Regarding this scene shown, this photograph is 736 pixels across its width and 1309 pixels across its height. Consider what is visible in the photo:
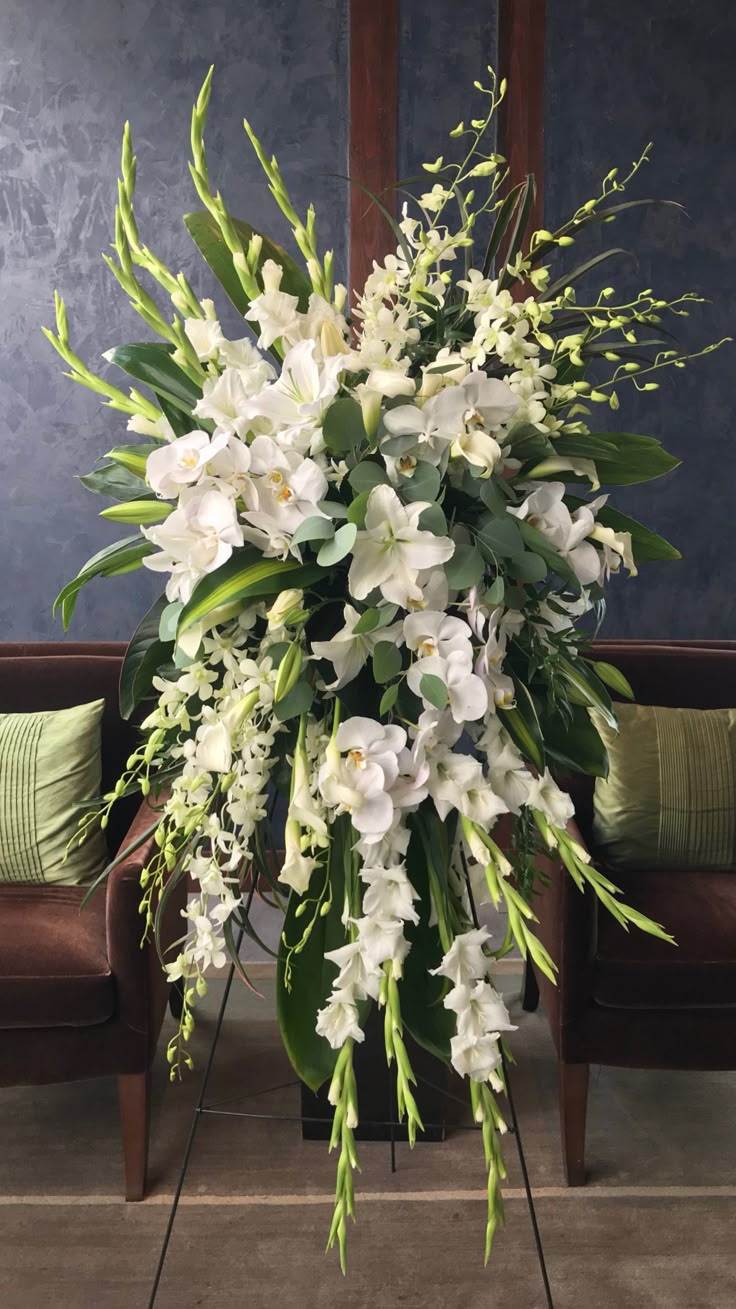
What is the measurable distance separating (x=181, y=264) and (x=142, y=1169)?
2.33m

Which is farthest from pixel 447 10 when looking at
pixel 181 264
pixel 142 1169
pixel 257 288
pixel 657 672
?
pixel 142 1169

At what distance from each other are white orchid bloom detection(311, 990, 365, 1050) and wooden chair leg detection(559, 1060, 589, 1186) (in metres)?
1.14

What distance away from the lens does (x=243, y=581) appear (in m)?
0.90

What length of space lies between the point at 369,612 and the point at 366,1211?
4.52ft

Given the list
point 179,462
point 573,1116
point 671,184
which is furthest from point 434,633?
point 671,184

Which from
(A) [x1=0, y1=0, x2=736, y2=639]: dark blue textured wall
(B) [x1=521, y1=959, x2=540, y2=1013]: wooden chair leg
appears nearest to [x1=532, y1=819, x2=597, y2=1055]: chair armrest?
(B) [x1=521, y1=959, x2=540, y2=1013]: wooden chair leg

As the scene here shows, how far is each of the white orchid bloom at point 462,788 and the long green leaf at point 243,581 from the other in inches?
7.6

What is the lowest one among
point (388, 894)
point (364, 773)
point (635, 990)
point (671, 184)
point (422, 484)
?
point (635, 990)

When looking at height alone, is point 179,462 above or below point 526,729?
above

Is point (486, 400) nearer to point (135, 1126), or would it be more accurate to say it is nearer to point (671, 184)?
point (135, 1126)

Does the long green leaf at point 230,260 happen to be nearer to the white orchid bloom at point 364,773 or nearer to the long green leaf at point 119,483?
the long green leaf at point 119,483

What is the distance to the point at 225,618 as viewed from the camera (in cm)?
94

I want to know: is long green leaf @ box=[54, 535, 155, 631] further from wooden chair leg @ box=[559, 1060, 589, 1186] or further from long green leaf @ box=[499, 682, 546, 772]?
wooden chair leg @ box=[559, 1060, 589, 1186]

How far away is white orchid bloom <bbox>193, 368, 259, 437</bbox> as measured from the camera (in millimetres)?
883
